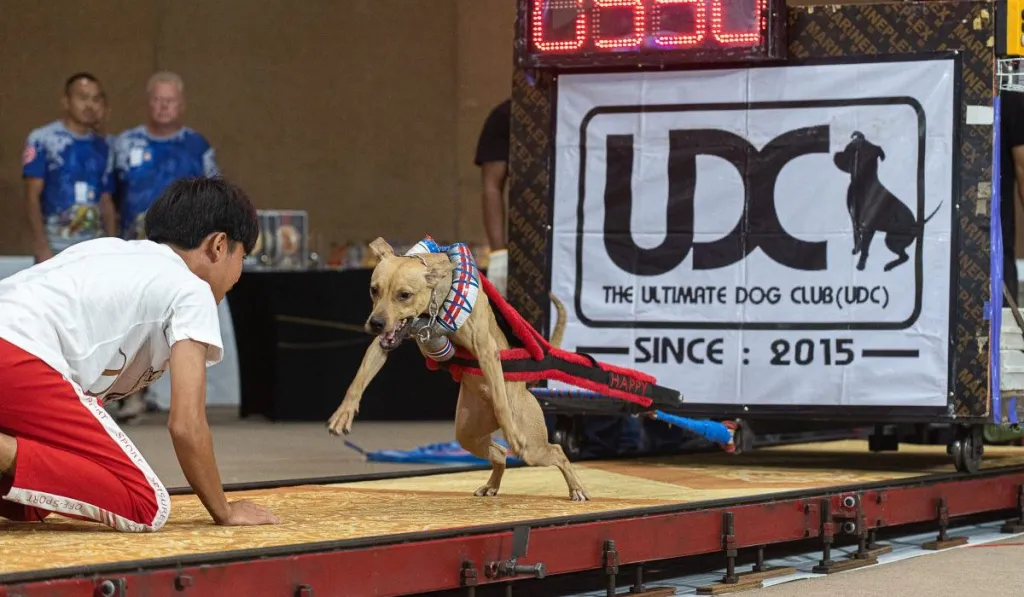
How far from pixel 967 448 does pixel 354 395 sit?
2.98 metres

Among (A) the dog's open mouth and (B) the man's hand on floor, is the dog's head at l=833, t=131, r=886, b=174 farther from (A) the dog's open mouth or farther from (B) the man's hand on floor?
(B) the man's hand on floor

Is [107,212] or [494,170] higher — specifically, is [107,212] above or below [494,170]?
below

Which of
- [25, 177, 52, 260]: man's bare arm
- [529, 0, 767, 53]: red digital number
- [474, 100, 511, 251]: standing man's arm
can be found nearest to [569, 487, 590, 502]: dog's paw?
[529, 0, 767, 53]: red digital number

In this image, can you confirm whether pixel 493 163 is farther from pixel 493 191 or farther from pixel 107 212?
pixel 107 212

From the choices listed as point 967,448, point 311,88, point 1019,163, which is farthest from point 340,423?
point 311,88

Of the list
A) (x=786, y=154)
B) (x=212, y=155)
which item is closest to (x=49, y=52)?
(x=212, y=155)

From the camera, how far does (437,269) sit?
15.6 ft

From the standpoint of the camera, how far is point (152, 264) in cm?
400

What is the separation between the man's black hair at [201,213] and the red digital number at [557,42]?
2785mm

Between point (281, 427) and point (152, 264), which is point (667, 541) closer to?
point (152, 264)

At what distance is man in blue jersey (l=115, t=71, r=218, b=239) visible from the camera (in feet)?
34.0

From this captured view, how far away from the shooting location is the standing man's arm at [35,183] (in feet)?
33.0

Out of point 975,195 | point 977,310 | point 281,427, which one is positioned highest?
point 975,195

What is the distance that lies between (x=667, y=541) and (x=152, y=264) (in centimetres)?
179
